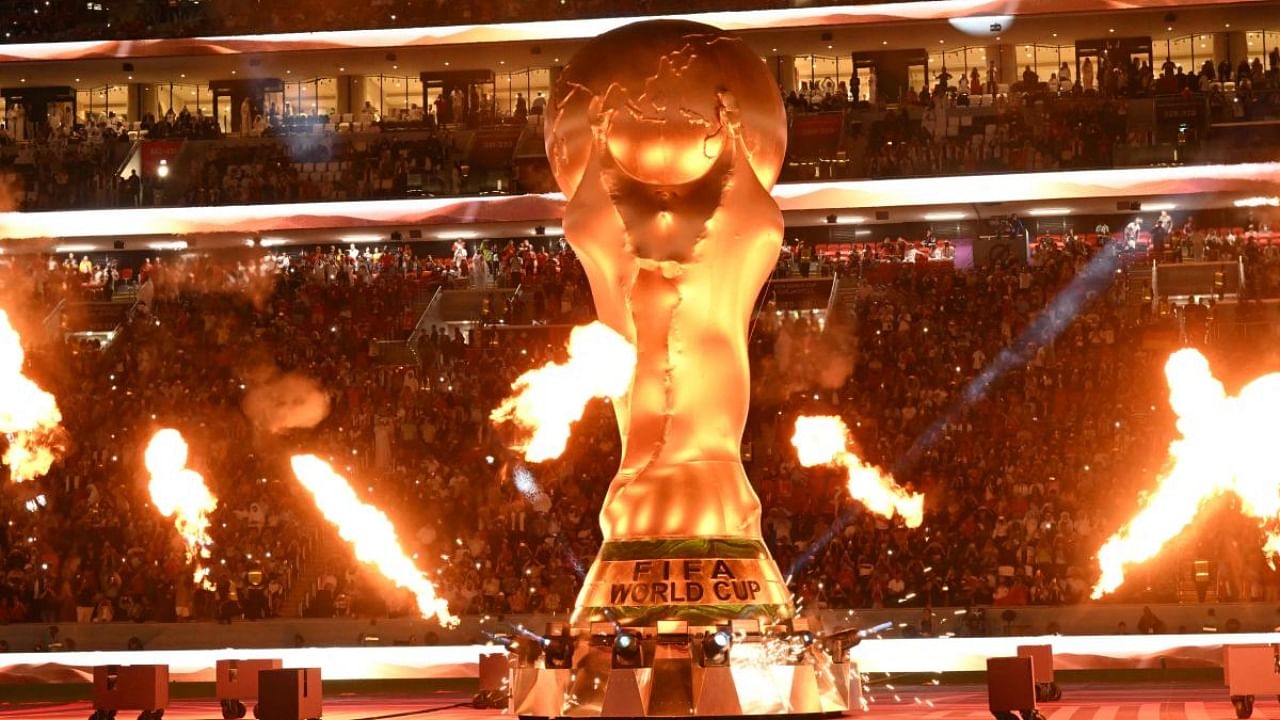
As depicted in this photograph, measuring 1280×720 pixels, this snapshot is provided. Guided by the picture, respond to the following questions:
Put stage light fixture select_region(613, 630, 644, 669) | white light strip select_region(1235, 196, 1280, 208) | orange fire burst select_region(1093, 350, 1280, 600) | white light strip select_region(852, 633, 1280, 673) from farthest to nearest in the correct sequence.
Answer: white light strip select_region(1235, 196, 1280, 208), white light strip select_region(852, 633, 1280, 673), orange fire burst select_region(1093, 350, 1280, 600), stage light fixture select_region(613, 630, 644, 669)

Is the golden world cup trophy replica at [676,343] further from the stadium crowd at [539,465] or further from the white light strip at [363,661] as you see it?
the stadium crowd at [539,465]

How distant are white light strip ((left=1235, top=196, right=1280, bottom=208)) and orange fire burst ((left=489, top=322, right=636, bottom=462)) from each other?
34.1 meters

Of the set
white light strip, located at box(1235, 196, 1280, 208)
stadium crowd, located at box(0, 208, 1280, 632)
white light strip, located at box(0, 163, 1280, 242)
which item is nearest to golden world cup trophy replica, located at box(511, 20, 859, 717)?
stadium crowd, located at box(0, 208, 1280, 632)

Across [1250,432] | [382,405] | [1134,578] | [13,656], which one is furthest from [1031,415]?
[13,656]

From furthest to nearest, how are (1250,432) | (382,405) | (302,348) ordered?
(302,348)
(382,405)
(1250,432)

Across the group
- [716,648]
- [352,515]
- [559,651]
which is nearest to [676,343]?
[716,648]

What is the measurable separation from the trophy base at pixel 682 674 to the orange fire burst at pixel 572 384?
176 centimetres

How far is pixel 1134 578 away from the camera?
2845 cm

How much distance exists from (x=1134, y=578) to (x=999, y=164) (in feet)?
56.9

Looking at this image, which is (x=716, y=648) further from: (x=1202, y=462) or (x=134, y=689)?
(x=1202, y=462)

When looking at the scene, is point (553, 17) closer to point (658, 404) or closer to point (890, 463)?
point (890, 463)

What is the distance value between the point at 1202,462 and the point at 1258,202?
25.0 metres

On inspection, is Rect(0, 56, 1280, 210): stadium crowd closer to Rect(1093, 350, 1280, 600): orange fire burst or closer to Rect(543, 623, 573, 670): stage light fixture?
Rect(1093, 350, 1280, 600): orange fire burst

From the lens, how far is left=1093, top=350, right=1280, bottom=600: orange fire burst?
77.3 feet
